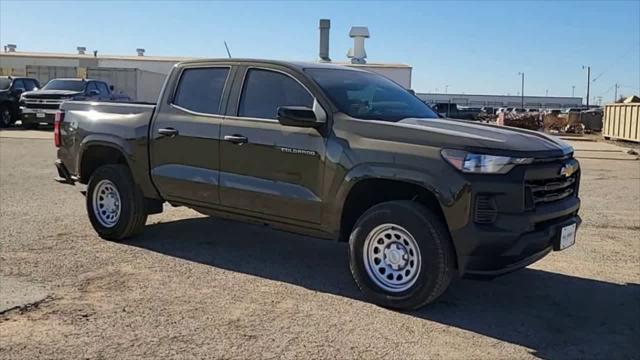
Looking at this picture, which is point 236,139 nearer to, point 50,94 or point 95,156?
point 95,156

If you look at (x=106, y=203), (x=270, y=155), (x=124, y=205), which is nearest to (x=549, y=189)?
(x=270, y=155)

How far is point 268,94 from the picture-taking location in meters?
5.91

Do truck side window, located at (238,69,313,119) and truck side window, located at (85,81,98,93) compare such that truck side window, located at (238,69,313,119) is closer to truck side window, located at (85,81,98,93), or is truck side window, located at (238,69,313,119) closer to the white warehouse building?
truck side window, located at (85,81,98,93)

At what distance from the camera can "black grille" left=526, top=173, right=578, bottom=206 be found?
4703 millimetres

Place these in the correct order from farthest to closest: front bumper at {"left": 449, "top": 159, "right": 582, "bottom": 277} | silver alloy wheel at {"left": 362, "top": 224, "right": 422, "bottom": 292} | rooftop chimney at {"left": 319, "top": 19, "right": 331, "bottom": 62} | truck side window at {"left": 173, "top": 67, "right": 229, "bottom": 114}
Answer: rooftop chimney at {"left": 319, "top": 19, "right": 331, "bottom": 62} → truck side window at {"left": 173, "top": 67, "right": 229, "bottom": 114} → silver alloy wheel at {"left": 362, "top": 224, "right": 422, "bottom": 292} → front bumper at {"left": 449, "top": 159, "right": 582, "bottom": 277}

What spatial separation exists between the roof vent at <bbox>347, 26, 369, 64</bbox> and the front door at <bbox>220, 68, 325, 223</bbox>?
41.9 m

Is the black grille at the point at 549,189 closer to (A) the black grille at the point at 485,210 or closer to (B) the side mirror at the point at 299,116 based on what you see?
(A) the black grille at the point at 485,210

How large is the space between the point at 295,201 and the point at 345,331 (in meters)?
1.37

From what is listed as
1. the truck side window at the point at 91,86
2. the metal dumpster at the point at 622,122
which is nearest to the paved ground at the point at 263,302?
the truck side window at the point at 91,86

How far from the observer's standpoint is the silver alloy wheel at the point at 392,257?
16.2 feet

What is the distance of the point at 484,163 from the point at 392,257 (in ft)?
3.47

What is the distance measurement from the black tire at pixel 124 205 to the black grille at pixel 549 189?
407 centimetres

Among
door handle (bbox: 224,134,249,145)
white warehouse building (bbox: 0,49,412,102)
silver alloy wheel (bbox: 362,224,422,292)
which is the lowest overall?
silver alloy wheel (bbox: 362,224,422,292)

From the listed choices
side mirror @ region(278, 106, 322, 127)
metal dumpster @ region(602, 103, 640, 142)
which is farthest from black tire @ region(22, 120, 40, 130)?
metal dumpster @ region(602, 103, 640, 142)
